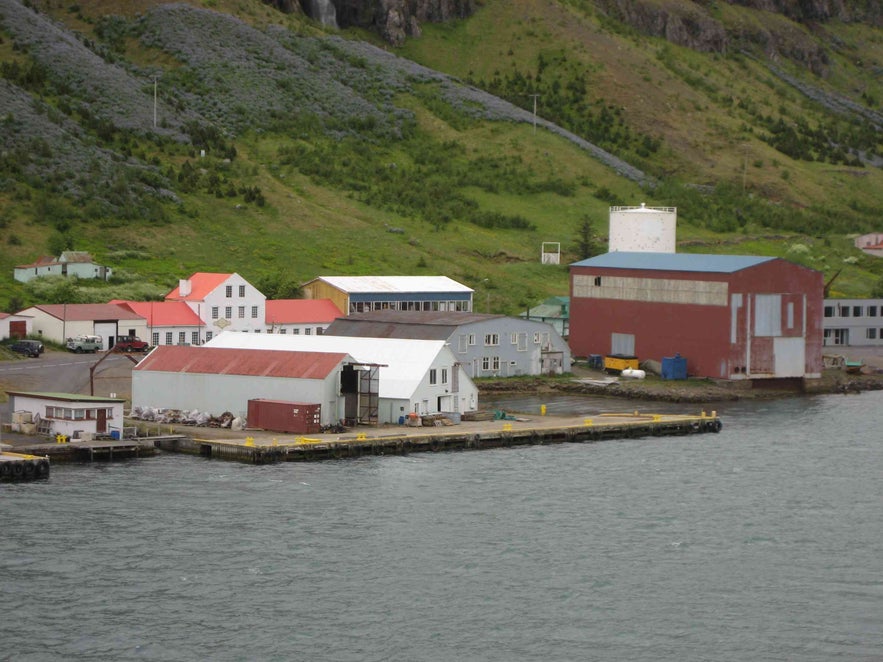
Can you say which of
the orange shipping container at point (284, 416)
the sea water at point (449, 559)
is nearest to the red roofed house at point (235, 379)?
the orange shipping container at point (284, 416)

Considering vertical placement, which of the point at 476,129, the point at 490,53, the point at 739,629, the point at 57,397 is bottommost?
the point at 739,629

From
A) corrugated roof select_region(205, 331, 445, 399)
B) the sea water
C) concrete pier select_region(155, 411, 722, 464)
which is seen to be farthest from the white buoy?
the sea water

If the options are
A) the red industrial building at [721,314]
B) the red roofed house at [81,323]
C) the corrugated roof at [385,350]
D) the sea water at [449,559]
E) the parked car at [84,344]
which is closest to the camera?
the sea water at [449,559]

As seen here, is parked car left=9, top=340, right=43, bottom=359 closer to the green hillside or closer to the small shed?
the green hillside

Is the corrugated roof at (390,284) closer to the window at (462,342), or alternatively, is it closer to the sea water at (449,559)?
the window at (462,342)

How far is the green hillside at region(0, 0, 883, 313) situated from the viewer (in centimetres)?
11312

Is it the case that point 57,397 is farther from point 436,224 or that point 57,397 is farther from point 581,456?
point 436,224

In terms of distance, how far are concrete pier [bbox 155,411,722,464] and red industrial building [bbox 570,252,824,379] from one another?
548 inches

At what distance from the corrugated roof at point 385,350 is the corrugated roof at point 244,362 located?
7.22 feet

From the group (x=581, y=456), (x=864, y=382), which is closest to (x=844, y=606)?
(x=581, y=456)

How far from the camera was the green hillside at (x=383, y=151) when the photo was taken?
113125mm

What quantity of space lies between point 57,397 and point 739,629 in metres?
31.5

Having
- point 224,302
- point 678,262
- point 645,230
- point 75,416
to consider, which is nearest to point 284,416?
point 75,416

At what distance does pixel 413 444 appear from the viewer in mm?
65125
